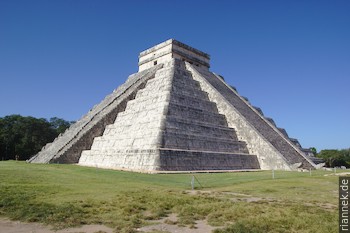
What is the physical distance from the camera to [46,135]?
1788 inches

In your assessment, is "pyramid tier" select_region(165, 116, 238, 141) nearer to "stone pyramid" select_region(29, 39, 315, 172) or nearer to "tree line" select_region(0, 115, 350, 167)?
"stone pyramid" select_region(29, 39, 315, 172)

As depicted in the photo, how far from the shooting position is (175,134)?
715 inches

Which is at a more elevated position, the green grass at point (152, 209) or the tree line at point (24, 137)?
the tree line at point (24, 137)

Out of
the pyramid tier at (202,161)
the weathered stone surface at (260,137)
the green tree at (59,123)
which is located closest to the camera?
the pyramid tier at (202,161)

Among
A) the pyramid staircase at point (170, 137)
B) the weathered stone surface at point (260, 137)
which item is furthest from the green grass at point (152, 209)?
the weathered stone surface at point (260, 137)

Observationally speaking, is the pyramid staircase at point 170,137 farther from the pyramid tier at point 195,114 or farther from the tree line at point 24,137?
the tree line at point 24,137

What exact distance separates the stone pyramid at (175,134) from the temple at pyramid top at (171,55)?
97.3 inches

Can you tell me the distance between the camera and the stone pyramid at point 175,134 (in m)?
17.5

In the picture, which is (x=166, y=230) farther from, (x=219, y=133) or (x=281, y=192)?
(x=219, y=133)

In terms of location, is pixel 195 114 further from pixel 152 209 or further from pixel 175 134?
pixel 152 209

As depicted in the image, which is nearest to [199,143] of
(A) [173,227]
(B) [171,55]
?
(A) [173,227]

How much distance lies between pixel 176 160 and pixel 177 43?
1808cm

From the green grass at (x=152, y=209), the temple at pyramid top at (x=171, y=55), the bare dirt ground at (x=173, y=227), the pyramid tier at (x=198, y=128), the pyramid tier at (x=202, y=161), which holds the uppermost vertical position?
the temple at pyramid top at (x=171, y=55)

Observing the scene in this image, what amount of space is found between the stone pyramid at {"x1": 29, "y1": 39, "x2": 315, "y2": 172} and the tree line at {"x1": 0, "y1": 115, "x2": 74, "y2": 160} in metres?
20.4
